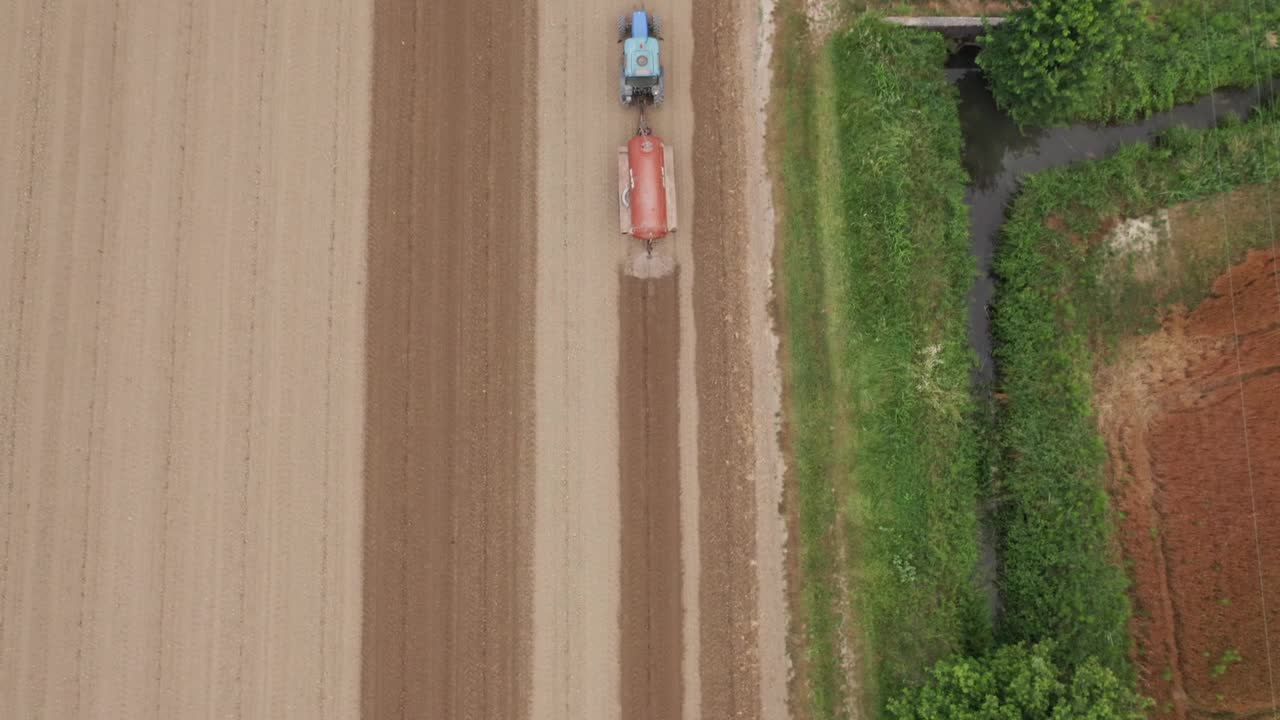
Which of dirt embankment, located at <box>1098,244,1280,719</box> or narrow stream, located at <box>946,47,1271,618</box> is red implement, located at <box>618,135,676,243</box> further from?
dirt embankment, located at <box>1098,244,1280,719</box>

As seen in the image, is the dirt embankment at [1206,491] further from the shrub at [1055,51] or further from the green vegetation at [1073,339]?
the shrub at [1055,51]

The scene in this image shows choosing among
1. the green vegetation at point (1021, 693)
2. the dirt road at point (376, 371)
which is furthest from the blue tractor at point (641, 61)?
the green vegetation at point (1021, 693)

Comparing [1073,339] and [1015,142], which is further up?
[1015,142]

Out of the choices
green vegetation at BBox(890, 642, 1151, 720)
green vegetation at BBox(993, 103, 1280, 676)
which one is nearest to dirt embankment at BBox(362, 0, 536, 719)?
green vegetation at BBox(890, 642, 1151, 720)

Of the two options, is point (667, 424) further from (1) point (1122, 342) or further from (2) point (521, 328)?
(1) point (1122, 342)

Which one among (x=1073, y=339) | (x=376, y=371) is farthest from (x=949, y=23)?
(x=376, y=371)

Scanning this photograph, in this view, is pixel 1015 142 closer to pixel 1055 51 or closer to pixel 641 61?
pixel 1055 51
